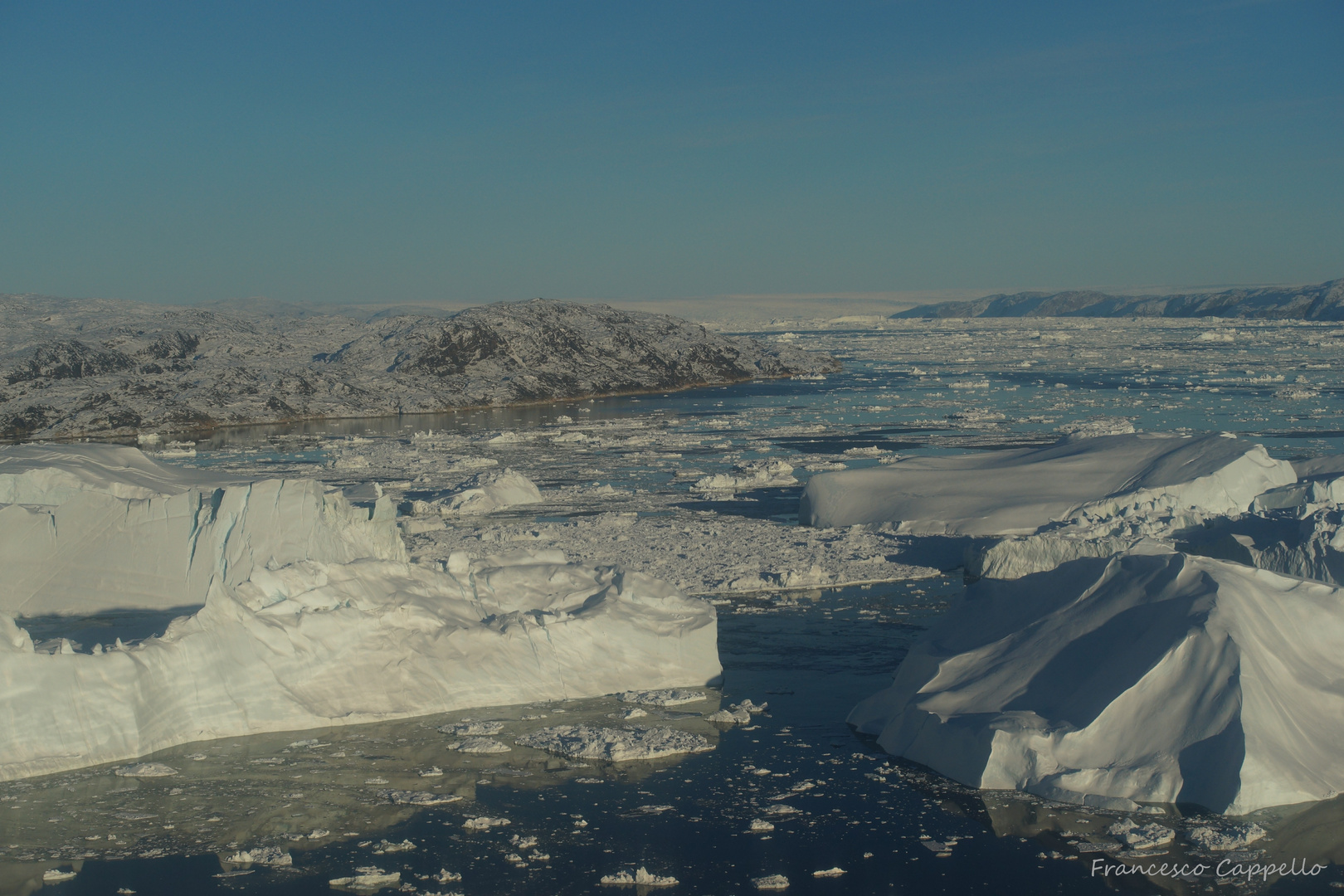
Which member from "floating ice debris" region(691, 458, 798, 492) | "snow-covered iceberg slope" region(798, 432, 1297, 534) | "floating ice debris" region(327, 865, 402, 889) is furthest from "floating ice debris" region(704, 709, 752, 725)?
"floating ice debris" region(691, 458, 798, 492)

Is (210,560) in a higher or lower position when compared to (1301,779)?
higher

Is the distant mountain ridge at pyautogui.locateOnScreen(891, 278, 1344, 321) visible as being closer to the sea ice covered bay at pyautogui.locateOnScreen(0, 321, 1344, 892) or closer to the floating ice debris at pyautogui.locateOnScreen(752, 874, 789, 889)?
the sea ice covered bay at pyautogui.locateOnScreen(0, 321, 1344, 892)

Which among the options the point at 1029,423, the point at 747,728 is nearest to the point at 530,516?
the point at 747,728

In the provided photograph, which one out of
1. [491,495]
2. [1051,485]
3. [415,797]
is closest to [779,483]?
[491,495]

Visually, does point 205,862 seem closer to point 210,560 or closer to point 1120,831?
point 210,560

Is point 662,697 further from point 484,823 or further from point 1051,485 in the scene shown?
point 1051,485

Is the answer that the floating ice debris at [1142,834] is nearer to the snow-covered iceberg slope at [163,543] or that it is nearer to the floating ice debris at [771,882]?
the floating ice debris at [771,882]
